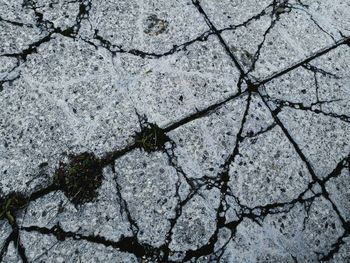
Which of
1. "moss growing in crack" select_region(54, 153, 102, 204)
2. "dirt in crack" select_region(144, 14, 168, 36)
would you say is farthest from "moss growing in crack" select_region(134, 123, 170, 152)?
"dirt in crack" select_region(144, 14, 168, 36)

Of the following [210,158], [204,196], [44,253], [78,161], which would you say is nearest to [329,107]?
[210,158]

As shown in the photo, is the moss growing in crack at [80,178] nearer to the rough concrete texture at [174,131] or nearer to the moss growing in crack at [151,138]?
the rough concrete texture at [174,131]

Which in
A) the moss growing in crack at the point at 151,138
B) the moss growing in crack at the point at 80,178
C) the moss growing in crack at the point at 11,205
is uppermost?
the moss growing in crack at the point at 151,138

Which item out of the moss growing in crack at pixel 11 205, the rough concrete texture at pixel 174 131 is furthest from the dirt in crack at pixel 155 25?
the moss growing in crack at pixel 11 205

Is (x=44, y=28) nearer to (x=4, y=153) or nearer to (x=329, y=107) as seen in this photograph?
(x=4, y=153)

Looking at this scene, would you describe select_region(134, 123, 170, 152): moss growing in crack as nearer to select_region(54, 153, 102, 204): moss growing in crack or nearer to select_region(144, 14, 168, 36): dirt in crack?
select_region(54, 153, 102, 204): moss growing in crack

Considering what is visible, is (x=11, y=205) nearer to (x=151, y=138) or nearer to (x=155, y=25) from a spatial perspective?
(x=151, y=138)
